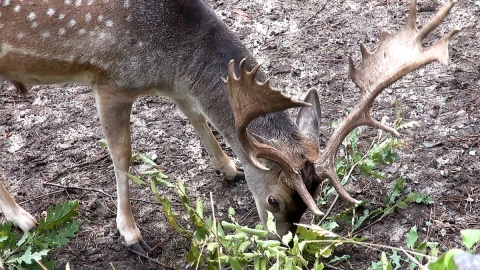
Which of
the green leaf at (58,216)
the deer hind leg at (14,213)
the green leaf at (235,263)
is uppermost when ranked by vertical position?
the green leaf at (235,263)

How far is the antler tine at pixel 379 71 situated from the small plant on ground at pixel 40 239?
1666 mm

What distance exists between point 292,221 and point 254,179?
36 cm

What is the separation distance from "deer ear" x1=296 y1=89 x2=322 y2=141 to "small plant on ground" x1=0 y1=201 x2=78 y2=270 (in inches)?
60.3

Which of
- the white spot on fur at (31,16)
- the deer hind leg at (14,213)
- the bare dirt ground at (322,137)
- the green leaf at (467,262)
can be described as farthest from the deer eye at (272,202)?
the green leaf at (467,262)

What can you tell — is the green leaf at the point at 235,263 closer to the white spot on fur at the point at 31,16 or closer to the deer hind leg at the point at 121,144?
the deer hind leg at the point at 121,144

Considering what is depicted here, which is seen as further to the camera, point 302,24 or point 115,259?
point 302,24

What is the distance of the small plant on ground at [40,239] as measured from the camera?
4.20 meters

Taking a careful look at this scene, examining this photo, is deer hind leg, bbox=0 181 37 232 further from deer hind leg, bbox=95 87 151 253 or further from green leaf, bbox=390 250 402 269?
green leaf, bbox=390 250 402 269

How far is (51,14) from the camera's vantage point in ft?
14.5

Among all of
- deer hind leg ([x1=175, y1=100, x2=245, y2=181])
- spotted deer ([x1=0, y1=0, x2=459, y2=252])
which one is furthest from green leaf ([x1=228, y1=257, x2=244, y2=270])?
deer hind leg ([x1=175, y1=100, x2=245, y2=181])

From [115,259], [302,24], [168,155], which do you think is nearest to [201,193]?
[168,155]

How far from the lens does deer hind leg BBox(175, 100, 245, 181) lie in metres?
5.12

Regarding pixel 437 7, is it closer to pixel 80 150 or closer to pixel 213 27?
pixel 213 27

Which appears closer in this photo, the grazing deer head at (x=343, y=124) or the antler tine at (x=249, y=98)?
the antler tine at (x=249, y=98)
